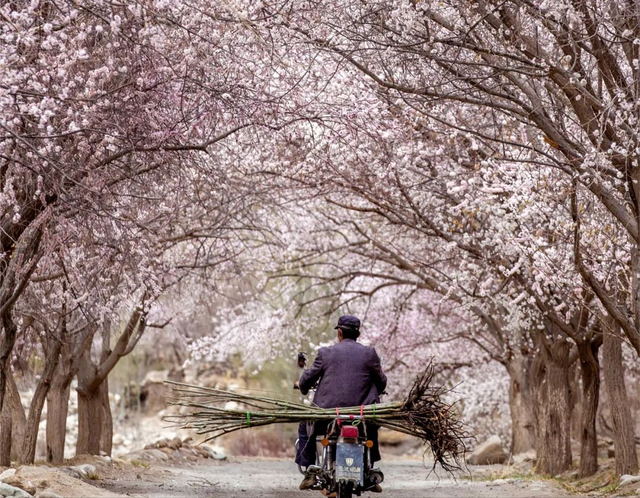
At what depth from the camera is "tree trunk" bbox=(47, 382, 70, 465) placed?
60.2 feet

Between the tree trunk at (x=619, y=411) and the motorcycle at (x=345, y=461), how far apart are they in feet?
27.1

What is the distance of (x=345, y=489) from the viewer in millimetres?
8375

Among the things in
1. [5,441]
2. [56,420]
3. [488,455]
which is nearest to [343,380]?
[5,441]

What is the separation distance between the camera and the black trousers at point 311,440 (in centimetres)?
902

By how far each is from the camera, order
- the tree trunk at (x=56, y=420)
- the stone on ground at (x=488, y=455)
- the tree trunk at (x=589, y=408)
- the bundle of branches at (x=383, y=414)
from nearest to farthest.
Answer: the bundle of branches at (x=383, y=414)
the tree trunk at (x=589, y=408)
the tree trunk at (x=56, y=420)
the stone on ground at (x=488, y=455)

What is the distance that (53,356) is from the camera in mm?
17172

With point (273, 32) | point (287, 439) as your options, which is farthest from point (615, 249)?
point (287, 439)

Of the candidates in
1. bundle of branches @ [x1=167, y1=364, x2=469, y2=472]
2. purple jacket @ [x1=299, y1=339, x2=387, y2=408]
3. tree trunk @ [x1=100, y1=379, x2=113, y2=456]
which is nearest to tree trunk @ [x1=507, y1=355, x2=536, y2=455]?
tree trunk @ [x1=100, y1=379, x2=113, y2=456]

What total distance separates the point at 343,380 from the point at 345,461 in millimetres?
935

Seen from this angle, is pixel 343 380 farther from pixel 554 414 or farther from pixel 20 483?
pixel 554 414

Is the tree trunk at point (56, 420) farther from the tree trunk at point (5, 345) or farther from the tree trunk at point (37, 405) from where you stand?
the tree trunk at point (5, 345)

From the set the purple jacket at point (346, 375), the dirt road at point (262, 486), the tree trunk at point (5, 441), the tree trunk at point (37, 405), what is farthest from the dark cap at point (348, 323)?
the tree trunk at point (37, 405)

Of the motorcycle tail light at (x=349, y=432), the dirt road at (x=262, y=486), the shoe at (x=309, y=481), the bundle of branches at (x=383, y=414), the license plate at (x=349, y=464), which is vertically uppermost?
the bundle of branches at (x=383, y=414)

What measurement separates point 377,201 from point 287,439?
24.5m
